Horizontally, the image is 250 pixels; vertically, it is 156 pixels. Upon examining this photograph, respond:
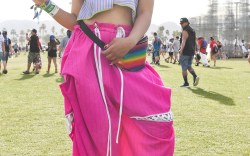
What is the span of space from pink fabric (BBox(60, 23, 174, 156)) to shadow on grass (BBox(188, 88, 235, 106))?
6.56 meters

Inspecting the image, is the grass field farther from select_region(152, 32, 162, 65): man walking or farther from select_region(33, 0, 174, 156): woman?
select_region(152, 32, 162, 65): man walking

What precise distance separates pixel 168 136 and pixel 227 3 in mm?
46773

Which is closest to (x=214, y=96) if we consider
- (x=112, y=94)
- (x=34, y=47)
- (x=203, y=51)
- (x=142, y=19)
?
(x=142, y=19)

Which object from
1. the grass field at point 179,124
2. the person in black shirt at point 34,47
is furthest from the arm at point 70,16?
the person in black shirt at point 34,47

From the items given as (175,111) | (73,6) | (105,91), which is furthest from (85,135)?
(175,111)

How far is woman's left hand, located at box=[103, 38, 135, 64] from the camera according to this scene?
2.19 m

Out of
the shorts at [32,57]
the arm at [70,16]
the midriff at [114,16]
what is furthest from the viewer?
the shorts at [32,57]

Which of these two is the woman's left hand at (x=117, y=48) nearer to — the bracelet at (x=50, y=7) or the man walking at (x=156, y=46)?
the bracelet at (x=50, y=7)

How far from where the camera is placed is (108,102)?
7.39 ft

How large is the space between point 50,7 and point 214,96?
8.04 m

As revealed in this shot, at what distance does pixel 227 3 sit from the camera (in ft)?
154

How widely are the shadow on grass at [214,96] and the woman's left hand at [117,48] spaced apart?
22.0 feet

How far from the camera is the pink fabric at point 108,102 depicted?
2217mm

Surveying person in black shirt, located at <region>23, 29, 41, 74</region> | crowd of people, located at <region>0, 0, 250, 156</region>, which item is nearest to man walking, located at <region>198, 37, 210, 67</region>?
person in black shirt, located at <region>23, 29, 41, 74</region>
